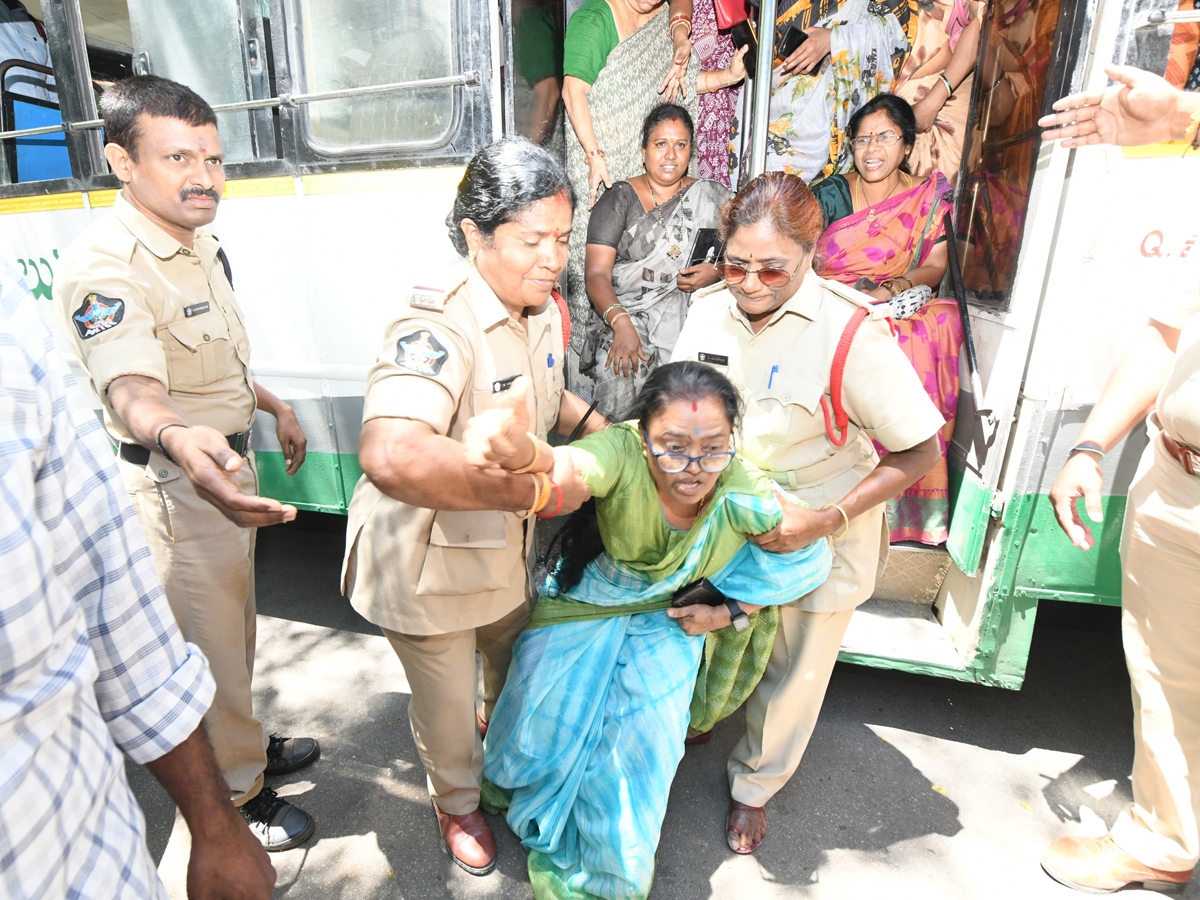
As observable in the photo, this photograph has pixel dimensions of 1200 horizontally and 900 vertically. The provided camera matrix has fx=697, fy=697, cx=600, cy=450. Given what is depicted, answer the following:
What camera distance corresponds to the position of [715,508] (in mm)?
1953

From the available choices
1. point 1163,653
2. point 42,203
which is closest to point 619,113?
point 42,203

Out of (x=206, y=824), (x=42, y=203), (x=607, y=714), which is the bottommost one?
(x=607, y=714)

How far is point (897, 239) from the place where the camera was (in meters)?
3.01

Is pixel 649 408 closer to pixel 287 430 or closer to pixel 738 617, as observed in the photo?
pixel 738 617

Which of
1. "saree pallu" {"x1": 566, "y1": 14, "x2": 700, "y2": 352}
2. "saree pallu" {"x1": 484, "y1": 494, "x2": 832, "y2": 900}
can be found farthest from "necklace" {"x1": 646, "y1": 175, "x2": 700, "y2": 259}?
"saree pallu" {"x1": 484, "y1": 494, "x2": 832, "y2": 900}

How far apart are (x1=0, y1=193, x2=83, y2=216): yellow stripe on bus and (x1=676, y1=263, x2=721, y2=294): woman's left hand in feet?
8.48

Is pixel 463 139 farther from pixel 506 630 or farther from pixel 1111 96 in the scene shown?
pixel 1111 96

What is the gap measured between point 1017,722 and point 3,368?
319 cm

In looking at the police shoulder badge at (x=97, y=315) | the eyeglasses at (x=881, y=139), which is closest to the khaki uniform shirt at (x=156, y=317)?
the police shoulder badge at (x=97, y=315)

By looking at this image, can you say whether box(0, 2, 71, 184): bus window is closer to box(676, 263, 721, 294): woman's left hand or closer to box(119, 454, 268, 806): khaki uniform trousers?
box(119, 454, 268, 806): khaki uniform trousers

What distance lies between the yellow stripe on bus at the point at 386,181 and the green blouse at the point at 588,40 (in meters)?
0.92

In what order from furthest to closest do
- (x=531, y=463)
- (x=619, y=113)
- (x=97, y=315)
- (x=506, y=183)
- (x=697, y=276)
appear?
(x=619, y=113) < (x=697, y=276) < (x=97, y=315) < (x=506, y=183) < (x=531, y=463)

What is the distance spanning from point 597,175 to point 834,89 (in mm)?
1436

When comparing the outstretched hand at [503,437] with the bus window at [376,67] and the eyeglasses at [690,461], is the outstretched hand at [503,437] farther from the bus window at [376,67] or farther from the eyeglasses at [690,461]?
→ the bus window at [376,67]
